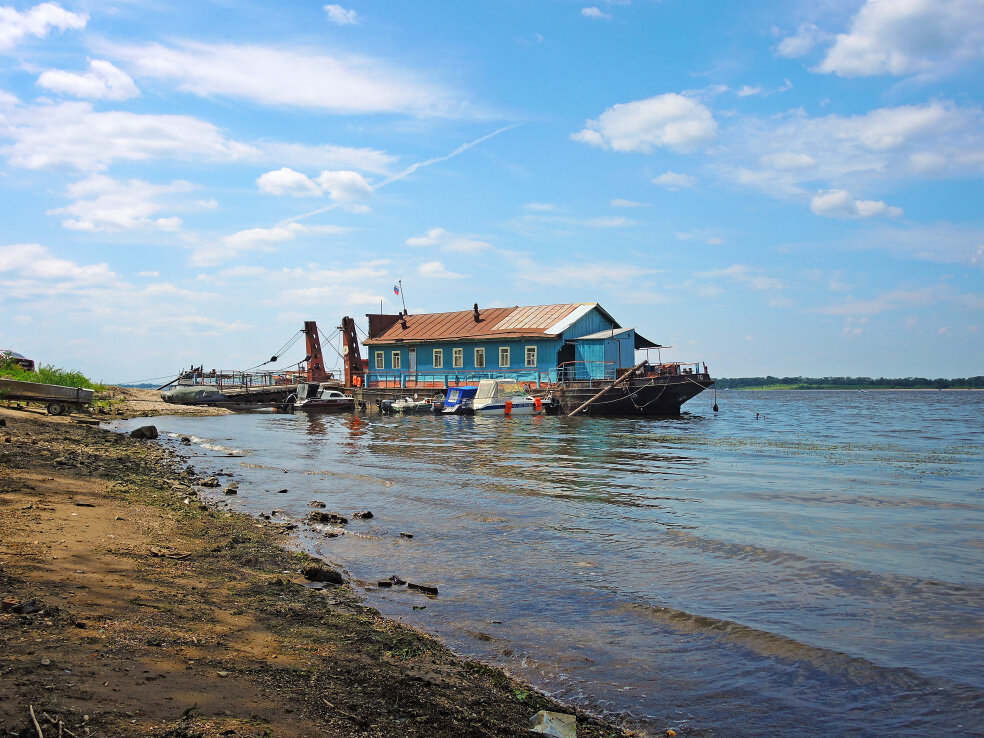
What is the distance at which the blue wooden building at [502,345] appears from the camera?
160 ft

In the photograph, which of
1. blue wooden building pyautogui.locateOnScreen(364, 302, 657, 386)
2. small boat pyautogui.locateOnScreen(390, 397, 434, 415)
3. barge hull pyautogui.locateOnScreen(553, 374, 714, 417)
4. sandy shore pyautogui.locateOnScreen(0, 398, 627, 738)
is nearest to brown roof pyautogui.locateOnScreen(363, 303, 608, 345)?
blue wooden building pyautogui.locateOnScreen(364, 302, 657, 386)

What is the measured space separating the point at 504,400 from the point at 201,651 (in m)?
40.0

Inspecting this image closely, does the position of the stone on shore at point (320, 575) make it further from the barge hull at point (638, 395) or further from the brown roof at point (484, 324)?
the brown roof at point (484, 324)

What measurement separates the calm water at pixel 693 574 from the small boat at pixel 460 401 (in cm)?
2454

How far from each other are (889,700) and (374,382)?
55.6 meters

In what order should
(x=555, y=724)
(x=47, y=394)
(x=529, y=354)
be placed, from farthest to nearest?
(x=529, y=354) → (x=47, y=394) → (x=555, y=724)

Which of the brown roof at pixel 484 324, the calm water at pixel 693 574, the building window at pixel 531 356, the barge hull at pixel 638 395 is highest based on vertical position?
the brown roof at pixel 484 324

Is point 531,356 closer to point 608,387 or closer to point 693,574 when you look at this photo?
point 608,387

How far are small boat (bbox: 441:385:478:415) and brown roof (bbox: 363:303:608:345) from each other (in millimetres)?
6220

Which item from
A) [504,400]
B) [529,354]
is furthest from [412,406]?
[529,354]

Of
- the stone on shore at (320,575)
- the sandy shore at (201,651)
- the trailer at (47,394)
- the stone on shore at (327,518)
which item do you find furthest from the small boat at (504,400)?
the stone on shore at (320,575)

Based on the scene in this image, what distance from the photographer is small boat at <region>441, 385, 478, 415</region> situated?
45719 mm

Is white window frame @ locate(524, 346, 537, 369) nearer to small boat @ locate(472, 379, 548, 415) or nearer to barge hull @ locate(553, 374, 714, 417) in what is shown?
small boat @ locate(472, 379, 548, 415)

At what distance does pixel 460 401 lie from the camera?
46312 millimetres
